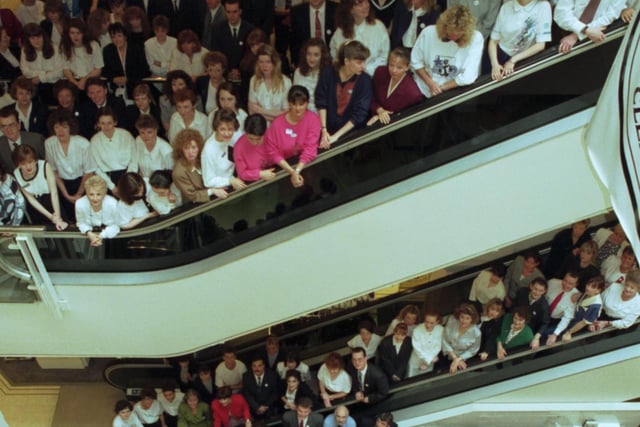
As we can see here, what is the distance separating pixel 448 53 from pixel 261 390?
137 inches

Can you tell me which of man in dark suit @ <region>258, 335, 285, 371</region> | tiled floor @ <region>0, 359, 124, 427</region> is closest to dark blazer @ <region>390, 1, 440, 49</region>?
man in dark suit @ <region>258, 335, 285, 371</region>

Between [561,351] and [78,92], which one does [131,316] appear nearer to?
[78,92]

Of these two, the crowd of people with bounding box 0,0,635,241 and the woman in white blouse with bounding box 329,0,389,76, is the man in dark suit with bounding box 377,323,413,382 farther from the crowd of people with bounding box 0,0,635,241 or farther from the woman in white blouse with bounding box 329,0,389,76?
the woman in white blouse with bounding box 329,0,389,76

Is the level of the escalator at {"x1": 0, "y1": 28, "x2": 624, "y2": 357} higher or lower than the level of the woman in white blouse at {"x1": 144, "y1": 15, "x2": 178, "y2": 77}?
lower

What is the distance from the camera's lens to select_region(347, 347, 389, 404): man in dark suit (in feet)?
22.7

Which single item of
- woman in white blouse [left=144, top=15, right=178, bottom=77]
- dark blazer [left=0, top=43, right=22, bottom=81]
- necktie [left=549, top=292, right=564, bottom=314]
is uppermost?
dark blazer [left=0, top=43, right=22, bottom=81]

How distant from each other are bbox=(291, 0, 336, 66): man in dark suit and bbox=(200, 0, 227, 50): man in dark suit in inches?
27.5

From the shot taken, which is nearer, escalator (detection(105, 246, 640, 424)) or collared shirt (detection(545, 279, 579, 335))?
collared shirt (detection(545, 279, 579, 335))

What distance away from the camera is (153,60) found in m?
7.31

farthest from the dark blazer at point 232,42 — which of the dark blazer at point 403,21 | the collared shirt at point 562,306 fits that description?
the collared shirt at point 562,306

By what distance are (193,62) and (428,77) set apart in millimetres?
2363

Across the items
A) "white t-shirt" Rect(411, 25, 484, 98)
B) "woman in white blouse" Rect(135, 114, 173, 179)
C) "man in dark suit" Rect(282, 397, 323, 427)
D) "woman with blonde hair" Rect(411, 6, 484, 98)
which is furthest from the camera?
"man in dark suit" Rect(282, 397, 323, 427)

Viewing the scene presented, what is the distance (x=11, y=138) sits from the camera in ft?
20.4

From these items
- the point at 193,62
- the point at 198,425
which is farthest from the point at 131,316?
the point at 193,62
